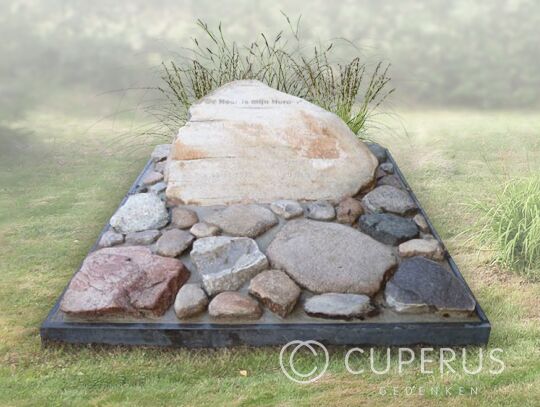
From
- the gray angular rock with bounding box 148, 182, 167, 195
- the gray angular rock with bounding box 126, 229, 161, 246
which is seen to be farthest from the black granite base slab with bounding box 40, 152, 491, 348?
the gray angular rock with bounding box 148, 182, 167, 195

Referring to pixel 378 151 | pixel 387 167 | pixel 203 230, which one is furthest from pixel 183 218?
pixel 378 151

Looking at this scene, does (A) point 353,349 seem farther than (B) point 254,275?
No

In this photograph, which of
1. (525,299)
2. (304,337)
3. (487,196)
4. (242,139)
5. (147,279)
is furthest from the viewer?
(487,196)

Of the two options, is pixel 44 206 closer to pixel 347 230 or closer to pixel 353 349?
pixel 347 230

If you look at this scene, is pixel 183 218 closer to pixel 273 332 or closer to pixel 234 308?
pixel 234 308

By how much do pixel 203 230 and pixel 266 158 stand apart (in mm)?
663

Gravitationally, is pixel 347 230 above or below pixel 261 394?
above

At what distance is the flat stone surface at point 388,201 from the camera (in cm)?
378

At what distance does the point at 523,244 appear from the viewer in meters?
3.51

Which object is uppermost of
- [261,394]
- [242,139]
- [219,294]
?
[242,139]

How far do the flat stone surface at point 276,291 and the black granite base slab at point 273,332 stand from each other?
61 millimetres

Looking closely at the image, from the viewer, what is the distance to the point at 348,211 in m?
3.66

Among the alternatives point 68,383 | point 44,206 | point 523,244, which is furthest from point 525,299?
point 44,206

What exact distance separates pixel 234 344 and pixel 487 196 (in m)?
2.45
